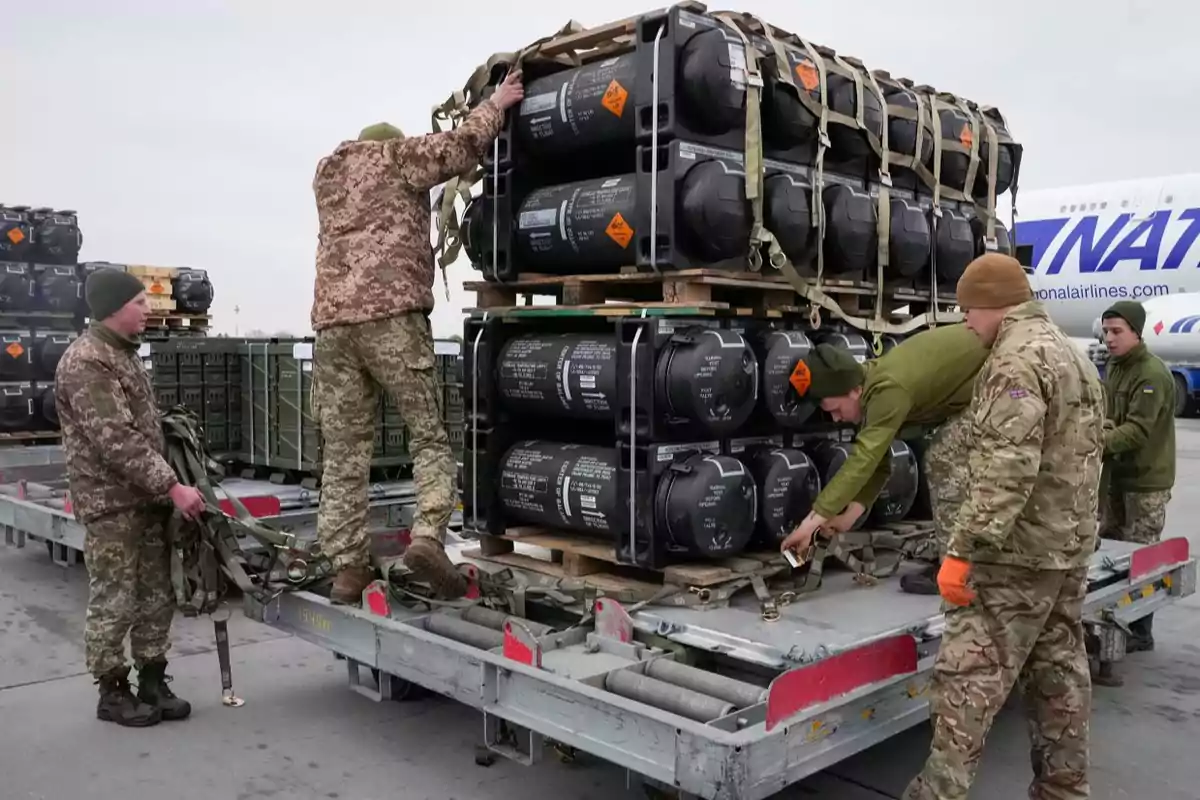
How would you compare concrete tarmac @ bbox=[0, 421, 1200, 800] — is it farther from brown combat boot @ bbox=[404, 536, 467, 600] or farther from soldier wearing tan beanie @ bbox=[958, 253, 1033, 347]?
soldier wearing tan beanie @ bbox=[958, 253, 1033, 347]

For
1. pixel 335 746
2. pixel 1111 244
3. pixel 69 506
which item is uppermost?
pixel 1111 244

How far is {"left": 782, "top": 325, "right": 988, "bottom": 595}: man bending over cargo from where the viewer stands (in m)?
4.10

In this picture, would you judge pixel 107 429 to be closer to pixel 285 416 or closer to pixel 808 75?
pixel 808 75

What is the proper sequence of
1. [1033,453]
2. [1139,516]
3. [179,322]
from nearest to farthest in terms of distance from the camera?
[1033,453], [1139,516], [179,322]

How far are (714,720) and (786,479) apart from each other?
173 cm

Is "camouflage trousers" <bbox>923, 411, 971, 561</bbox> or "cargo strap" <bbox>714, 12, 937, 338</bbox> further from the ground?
"cargo strap" <bbox>714, 12, 937, 338</bbox>

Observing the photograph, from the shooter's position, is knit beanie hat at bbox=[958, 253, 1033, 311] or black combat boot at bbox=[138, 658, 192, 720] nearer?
knit beanie hat at bbox=[958, 253, 1033, 311]

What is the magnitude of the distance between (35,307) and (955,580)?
1054cm

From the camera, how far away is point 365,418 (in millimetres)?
4941

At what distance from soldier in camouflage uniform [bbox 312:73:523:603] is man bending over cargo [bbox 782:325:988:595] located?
1.62 m

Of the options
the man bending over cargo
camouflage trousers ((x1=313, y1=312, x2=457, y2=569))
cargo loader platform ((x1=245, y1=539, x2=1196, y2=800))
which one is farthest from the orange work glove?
camouflage trousers ((x1=313, y1=312, x2=457, y2=569))

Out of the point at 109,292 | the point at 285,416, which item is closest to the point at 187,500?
the point at 109,292

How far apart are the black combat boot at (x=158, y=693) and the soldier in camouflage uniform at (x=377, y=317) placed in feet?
3.19

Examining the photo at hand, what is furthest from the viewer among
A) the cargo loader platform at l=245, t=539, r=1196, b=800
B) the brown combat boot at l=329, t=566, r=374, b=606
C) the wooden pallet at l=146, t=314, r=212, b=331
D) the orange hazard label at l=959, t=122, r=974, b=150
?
the wooden pallet at l=146, t=314, r=212, b=331
